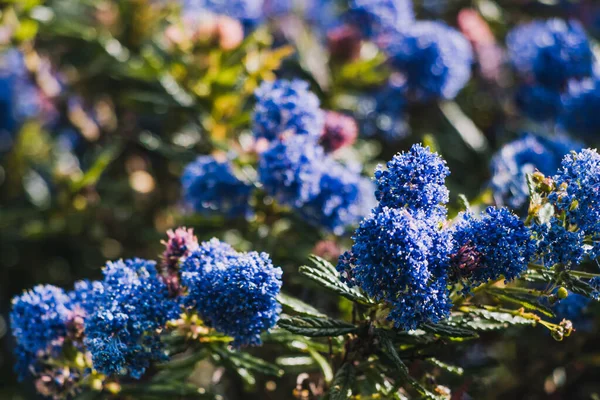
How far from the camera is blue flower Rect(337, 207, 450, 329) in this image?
1715 mm

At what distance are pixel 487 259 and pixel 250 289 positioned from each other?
24.7 inches

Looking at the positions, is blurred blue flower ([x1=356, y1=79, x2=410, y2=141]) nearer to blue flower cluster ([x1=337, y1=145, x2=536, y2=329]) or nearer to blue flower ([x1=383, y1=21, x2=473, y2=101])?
blue flower ([x1=383, y1=21, x2=473, y2=101])

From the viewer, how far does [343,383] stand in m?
1.97

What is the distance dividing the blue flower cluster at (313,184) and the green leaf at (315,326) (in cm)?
76

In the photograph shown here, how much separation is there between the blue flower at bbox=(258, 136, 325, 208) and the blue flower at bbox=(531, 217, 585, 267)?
1.01 meters

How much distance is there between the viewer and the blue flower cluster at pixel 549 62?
3584 millimetres

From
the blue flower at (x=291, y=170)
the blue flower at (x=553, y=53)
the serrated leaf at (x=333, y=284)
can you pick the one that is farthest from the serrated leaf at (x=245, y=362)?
the blue flower at (x=553, y=53)

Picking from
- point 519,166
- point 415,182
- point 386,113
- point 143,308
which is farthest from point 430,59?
point 143,308

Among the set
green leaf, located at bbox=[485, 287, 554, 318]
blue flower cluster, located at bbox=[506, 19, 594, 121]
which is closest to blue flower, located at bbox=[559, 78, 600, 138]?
blue flower cluster, located at bbox=[506, 19, 594, 121]

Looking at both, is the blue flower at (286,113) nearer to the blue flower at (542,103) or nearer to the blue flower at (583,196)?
the blue flower at (583,196)

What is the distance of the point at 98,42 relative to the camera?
358 centimetres

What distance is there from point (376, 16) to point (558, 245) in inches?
83.7

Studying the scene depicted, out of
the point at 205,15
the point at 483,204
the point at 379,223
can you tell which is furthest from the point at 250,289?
the point at 205,15

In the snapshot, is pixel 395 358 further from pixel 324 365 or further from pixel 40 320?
pixel 40 320
